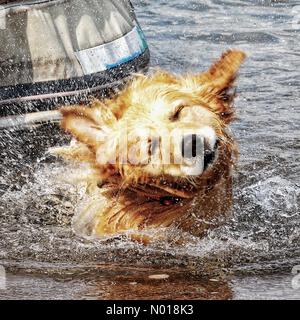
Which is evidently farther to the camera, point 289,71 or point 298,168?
point 289,71

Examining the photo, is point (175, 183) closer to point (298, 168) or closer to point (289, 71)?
point (298, 168)

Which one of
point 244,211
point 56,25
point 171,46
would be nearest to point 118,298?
point 244,211

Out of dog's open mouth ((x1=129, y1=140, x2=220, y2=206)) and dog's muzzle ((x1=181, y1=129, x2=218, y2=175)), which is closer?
dog's muzzle ((x1=181, y1=129, x2=218, y2=175))

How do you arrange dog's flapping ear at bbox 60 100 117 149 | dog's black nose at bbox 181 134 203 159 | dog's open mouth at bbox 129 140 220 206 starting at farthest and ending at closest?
1. dog's flapping ear at bbox 60 100 117 149
2. dog's open mouth at bbox 129 140 220 206
3. dog's black nose at bbox 181 134 203 159

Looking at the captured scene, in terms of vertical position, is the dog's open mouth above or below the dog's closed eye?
below

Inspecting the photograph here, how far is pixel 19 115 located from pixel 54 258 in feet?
5.86

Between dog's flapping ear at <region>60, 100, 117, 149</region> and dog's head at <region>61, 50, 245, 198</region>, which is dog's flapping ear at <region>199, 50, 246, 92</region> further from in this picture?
dog's flapping ear at <region>60, 100, 117, 149</region>

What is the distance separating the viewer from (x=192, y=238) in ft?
18.8

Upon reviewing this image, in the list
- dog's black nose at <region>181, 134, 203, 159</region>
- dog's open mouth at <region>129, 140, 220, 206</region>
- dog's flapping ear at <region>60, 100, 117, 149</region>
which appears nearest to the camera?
dog's black nose at <region>181, 134, 203, 159</region>

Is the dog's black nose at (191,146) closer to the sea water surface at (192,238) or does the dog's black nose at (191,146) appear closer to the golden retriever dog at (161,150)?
the golden retriever dog at (161,150)

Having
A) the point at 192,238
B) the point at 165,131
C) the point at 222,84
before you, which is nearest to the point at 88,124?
the point at 165,131

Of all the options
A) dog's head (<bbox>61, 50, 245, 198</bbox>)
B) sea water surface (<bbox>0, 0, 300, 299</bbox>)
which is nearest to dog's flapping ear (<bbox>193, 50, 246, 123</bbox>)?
dog's head (<bbox>61, 50, 245, 198</bbox>)

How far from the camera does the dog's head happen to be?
511cm

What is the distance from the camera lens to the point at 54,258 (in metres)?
5.82
